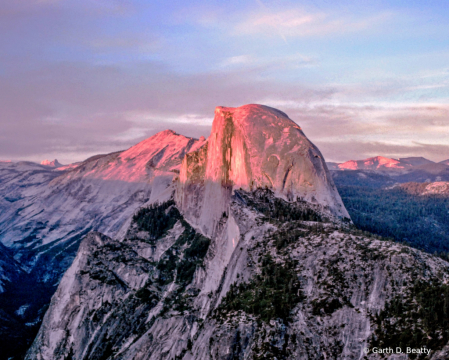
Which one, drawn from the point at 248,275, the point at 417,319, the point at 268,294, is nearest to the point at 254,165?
the point at 248,275

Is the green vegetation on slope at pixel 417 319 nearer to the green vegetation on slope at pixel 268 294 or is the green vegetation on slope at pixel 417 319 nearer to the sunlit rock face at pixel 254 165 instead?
the green vegetation on slope at pixel 268 294

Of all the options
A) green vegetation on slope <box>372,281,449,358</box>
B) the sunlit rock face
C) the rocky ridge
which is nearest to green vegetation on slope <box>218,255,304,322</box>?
the rocky ridge

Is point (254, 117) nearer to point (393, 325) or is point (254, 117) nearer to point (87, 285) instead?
point (87, 285)

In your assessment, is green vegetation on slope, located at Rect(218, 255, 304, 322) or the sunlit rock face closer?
green vegetation on slope, located at Rect(218, 255, 304, 322)

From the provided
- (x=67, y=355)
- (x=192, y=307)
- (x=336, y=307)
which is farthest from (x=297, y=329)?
(x=67, y=355)

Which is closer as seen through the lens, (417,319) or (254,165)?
(417,319)

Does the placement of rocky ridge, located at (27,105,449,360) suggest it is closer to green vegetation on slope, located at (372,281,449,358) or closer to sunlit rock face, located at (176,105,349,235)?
green vegetation on slope, located at (372,281,449,358)

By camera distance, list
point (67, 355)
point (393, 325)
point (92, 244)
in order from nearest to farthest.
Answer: point (393, 325) → point (67, 355) → point (92, 244)

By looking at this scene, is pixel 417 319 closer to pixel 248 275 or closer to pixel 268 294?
pixel 268 294

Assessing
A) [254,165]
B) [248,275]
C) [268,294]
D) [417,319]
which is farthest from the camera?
[254,165]
